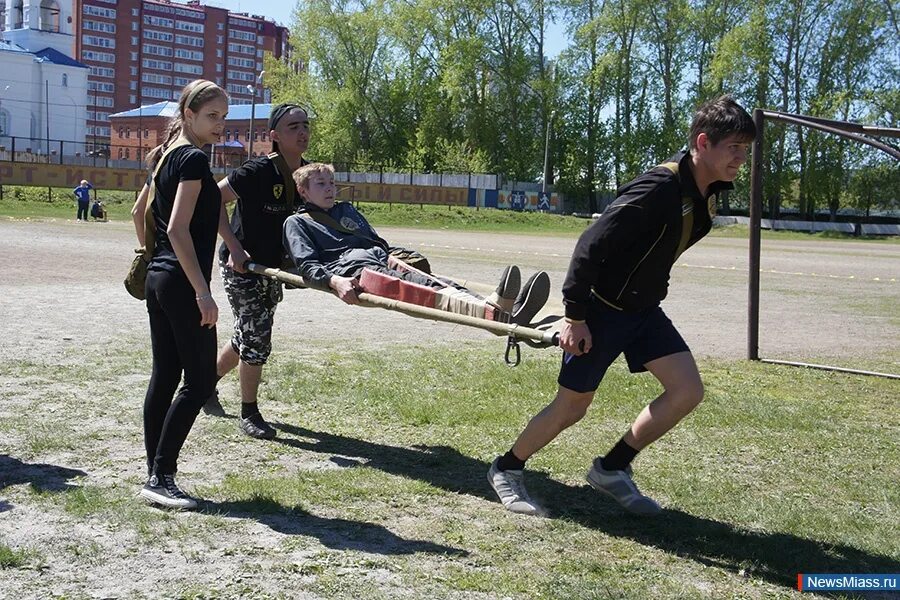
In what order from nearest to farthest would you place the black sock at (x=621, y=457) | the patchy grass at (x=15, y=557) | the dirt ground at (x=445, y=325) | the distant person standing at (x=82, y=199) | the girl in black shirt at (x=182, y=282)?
1. the patchy grass at (x=15, y=557)
2. the girl in black shirt at (x=182, y=282)
3. the black sock at (x=621, y=457)
4. the dirt ground at (x=445, y=325)
5. the distant person standing at (x=82, y=199)

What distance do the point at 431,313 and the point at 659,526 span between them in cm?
155

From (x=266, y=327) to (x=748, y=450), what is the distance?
10.1 ft

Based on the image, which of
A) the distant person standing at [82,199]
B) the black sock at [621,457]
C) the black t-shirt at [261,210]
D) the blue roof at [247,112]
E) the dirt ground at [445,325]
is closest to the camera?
the black sock at [621,457]

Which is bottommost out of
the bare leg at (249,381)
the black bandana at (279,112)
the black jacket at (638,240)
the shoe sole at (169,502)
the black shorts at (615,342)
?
the shoe sole at (169,502)

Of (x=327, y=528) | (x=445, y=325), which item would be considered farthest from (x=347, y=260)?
(x=445, y=325)

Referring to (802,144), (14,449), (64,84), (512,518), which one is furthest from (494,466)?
(64,84)

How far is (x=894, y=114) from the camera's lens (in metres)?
56.0

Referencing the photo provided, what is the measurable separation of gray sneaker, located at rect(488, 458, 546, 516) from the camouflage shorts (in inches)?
75.9

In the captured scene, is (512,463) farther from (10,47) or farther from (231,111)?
(231,111)

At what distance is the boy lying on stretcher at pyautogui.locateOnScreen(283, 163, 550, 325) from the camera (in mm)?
5363

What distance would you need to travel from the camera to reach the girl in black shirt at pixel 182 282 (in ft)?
15.0

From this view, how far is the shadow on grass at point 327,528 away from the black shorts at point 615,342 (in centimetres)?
99

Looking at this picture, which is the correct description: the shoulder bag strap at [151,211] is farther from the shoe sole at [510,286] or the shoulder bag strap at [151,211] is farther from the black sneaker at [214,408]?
the black sneaker at [214,408]

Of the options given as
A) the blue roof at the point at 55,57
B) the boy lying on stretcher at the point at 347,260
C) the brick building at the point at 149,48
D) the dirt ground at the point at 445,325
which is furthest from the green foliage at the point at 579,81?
the brick building at the point at 149,48
